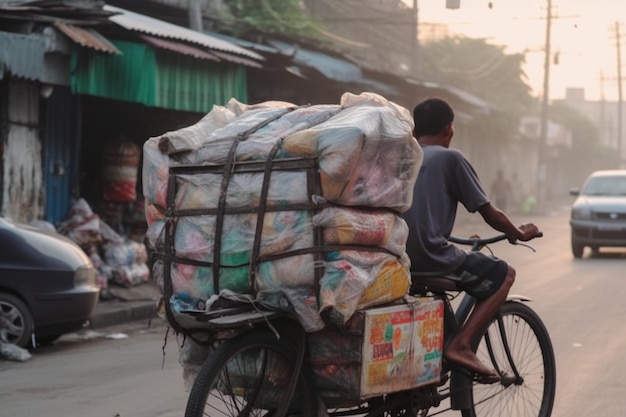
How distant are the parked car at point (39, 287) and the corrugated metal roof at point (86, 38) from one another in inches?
125

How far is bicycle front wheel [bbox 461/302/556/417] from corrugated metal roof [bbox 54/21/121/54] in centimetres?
808

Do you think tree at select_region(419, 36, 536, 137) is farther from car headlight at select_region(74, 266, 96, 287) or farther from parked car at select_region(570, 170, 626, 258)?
car headlight at select_region(74, 266, 96, 287)

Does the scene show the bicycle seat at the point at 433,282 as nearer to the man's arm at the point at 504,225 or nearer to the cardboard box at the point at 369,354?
the cardboard box at the point at 369,354

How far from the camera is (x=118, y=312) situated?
39.9 ft

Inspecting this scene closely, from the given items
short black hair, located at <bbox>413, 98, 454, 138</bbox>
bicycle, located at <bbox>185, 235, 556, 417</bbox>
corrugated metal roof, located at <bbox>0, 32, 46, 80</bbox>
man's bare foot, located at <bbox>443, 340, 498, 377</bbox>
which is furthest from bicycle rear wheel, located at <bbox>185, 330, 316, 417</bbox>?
corrugated metal roof, located at <bbox>0, 32, 46, 80</bbox>

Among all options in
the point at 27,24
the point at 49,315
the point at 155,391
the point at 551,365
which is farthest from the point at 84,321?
the point at 551,365

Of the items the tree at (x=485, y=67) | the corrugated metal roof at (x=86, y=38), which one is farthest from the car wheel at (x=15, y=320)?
the tree at (x=485, y=67)

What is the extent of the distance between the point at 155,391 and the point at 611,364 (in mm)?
3606

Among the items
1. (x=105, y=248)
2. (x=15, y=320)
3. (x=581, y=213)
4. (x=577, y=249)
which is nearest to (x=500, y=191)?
(x=577, y=249)

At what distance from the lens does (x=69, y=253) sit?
33.7 feet

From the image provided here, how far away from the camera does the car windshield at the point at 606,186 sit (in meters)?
21.3

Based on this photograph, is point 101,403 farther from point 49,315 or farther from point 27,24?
point 27,24

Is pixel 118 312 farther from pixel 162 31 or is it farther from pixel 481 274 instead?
pixel 481 274

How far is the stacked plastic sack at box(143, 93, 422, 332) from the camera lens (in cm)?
458
